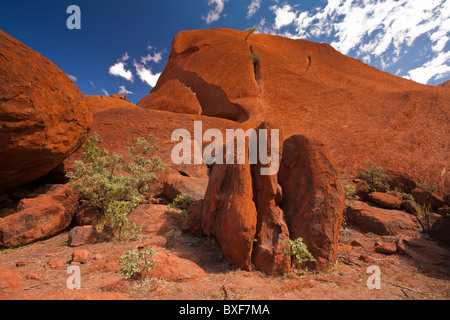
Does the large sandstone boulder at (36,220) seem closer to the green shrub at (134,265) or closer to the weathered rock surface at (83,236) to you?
the weathered rock surface at (83,236)

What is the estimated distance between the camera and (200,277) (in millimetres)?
3275

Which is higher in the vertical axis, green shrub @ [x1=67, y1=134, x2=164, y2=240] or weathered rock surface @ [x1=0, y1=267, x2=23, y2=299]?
green shrub @ [x1=67, y1=134, x2=164, y2=240]

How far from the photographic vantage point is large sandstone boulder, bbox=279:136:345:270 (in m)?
3.58

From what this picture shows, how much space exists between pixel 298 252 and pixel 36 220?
5.80 m

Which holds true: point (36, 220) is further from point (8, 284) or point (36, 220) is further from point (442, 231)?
point (442, 231)

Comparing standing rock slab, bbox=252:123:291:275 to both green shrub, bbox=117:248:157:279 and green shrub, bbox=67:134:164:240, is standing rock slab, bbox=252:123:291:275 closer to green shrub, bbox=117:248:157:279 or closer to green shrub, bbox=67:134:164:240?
green shrub, bbox=117:248:157:279

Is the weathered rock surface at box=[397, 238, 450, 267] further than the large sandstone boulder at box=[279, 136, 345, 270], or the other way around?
the weathered rock surface at box=[397, 238, 450, 267]

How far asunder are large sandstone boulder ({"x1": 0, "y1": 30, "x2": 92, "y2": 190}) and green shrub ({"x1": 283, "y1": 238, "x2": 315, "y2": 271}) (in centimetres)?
642

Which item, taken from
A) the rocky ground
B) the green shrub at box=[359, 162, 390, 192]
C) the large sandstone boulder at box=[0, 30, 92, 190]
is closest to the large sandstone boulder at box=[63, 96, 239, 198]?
the large sandstone boulder at box=[0, 30, 92, 190]

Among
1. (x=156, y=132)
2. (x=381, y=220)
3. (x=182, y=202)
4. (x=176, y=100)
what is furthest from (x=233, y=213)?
(x=176, y=100)

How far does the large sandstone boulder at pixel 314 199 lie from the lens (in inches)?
141

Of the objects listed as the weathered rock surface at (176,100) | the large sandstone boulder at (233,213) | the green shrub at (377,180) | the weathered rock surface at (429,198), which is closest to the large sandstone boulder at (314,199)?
the large sandstone boulder at (233,213)

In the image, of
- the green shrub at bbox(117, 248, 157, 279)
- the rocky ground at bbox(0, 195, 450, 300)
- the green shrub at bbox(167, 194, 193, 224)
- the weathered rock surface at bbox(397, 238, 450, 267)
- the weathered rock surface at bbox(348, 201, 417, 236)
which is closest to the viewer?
the rocky ground at bbox(0, 195, 450, 300)
